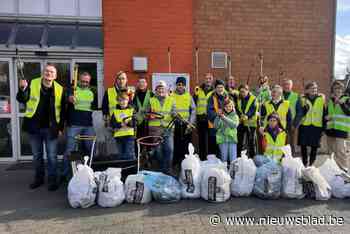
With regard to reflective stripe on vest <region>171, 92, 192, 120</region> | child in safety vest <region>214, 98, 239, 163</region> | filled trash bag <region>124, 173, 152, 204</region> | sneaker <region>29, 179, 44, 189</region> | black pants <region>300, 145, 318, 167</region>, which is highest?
reflective stripe on vest <region>171, 92, 192, 120</region>

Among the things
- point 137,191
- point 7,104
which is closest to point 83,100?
point 137,191

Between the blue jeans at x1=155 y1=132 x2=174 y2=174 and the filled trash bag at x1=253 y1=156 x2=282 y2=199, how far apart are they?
4.99 ft

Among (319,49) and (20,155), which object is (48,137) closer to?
(20,155)

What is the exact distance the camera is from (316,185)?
165 inches

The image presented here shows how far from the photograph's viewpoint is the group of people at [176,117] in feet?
15.3

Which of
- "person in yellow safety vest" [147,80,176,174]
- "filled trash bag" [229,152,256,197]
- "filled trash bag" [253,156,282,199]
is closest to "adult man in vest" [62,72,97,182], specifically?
"person in yellow safety vest" [147,80,176,174]

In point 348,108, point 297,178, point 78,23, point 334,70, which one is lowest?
point 297,178

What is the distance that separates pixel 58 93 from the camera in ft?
15.5

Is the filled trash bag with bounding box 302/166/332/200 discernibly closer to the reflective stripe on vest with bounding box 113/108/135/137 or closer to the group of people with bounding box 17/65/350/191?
the group of people with bounding box 17/65/350/191

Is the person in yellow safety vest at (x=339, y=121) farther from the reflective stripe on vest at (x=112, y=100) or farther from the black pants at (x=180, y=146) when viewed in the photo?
the reflective stripe on vest at (x=112, y=100)

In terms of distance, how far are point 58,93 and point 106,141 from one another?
5.31ft

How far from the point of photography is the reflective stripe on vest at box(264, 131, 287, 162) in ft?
15.1

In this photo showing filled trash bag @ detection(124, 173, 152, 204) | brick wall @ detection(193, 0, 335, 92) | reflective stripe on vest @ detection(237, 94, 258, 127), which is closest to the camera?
filled trash bag @ detection(124, 173, 152, 204)

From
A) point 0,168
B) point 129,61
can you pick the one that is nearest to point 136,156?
point 129,61
